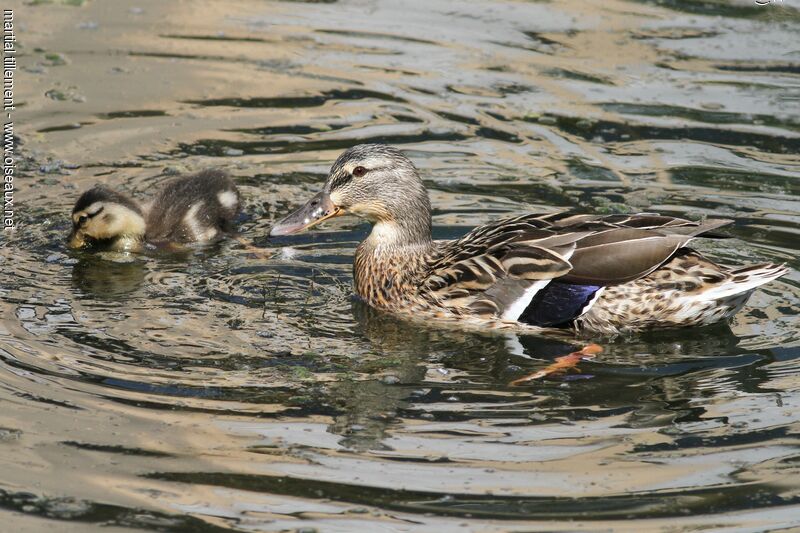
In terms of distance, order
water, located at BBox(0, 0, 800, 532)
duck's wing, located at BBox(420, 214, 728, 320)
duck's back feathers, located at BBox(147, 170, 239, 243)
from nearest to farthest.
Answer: water, located at BBox(0, 0, 800, 532) < duck's wing, located at BBox(420, 214, 728, 320) < duck's back feathers, located at BBox(147, 170, 239, 243)

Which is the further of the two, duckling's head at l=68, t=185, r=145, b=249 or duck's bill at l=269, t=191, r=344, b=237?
duckling's head at l=68, t=185, r=145, b=249

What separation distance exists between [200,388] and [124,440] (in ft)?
1.99

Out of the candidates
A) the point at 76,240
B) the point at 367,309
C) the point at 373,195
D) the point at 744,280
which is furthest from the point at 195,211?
the point at 744,280

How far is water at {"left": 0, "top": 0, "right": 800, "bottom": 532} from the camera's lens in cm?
520

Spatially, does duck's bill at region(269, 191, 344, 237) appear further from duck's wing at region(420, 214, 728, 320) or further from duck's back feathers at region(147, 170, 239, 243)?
duck's back feathers at region(147, 170, 239, 243)

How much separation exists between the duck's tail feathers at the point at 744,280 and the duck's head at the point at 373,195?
5.98 ft

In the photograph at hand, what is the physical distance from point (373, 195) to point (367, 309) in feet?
2.28

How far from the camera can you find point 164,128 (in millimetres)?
9914

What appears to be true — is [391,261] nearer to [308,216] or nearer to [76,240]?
[308,216]

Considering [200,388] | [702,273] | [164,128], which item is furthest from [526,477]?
[164,128]

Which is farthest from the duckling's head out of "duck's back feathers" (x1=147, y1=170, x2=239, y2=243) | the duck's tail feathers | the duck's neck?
the duck's tail feathers

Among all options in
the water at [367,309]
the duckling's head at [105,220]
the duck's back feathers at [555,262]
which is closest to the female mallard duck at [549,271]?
the duck's back feathers at [555,262]

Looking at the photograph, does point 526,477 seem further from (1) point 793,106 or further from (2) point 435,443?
(1) point 793,106

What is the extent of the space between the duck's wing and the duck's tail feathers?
29cm
